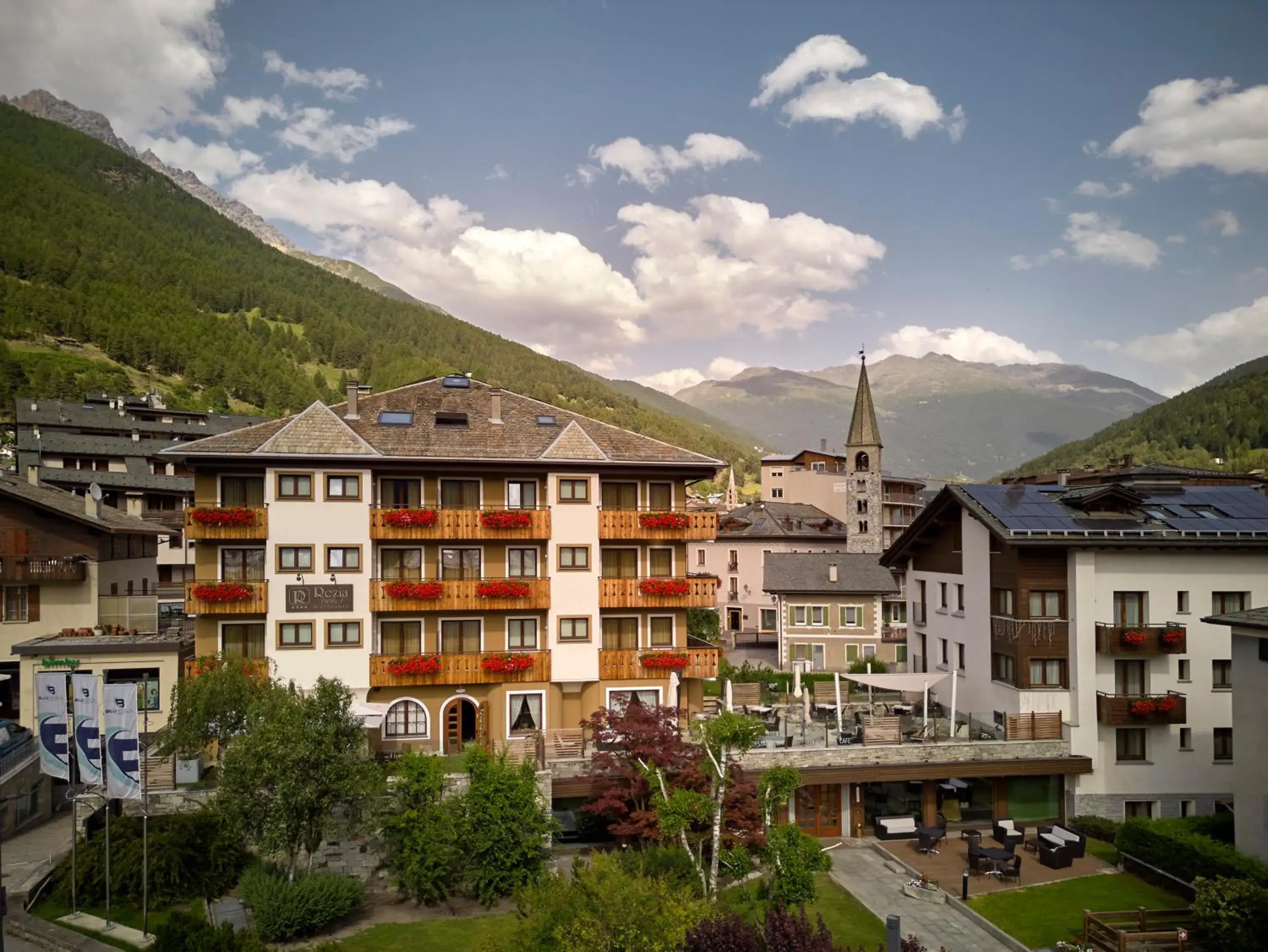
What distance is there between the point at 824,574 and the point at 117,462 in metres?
57.3

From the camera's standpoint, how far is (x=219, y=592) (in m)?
32.6

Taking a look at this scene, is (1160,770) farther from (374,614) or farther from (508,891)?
(374,614)

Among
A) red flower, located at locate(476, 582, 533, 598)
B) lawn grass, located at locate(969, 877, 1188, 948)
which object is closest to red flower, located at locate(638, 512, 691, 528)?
red flower, located at locate(476, 582, 533, 598)

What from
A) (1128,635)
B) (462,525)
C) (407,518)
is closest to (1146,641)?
(1128,635)

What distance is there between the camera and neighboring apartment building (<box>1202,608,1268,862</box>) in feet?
82.6

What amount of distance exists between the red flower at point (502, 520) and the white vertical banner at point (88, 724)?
14154 mm

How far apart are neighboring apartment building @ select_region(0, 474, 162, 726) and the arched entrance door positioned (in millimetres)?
12355

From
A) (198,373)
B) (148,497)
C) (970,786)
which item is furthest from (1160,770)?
(198,373)

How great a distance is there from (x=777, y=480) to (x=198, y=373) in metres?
88.8

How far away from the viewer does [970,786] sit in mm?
34062

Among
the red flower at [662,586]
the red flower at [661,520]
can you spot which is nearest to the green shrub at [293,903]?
the red flower at [662,586]

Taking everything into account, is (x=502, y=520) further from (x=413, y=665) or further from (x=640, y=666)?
(x=640, y=666)

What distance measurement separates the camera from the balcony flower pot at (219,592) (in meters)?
32.6

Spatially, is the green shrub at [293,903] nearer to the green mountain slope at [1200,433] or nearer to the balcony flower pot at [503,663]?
the balcony flower pot at [503,663]
